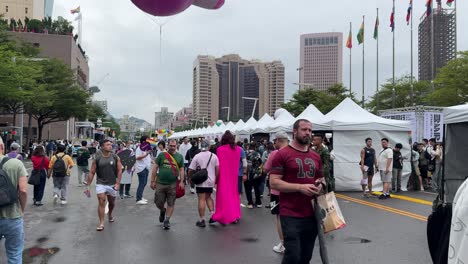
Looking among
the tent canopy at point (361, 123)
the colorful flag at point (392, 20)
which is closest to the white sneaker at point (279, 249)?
the tent canopy at point (361, 123)

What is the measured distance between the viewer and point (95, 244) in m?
7.06

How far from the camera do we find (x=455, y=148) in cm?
770

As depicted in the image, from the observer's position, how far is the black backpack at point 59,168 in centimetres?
1175

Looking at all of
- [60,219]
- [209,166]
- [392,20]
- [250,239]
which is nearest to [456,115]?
[250,239]

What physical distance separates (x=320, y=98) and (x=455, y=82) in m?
17.6

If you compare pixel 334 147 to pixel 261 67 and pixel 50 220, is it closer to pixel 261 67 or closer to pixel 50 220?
pixel 50 220

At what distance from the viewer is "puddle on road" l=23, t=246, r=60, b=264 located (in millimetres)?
6121

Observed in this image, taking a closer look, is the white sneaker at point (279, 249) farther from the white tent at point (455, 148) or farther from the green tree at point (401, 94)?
the green tree at point (401, 94)

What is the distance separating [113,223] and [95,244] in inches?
73.4

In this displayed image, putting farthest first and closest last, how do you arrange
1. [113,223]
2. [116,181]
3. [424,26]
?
1. [424,26]
2. [113,223]
3. [116,181]

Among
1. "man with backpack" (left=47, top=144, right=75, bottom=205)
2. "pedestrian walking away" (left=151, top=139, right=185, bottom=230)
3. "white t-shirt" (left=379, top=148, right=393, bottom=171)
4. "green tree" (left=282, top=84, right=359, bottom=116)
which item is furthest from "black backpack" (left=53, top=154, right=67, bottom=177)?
"green tree" (left=282, top=84, right=359, bottom=116)

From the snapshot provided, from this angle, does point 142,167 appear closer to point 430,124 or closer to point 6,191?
point 6,191

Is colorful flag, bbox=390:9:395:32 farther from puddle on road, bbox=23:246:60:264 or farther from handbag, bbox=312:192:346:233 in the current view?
handbag, bbox=312:192:346:233

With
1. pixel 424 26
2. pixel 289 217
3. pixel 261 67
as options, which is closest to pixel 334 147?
pixel 289 217
